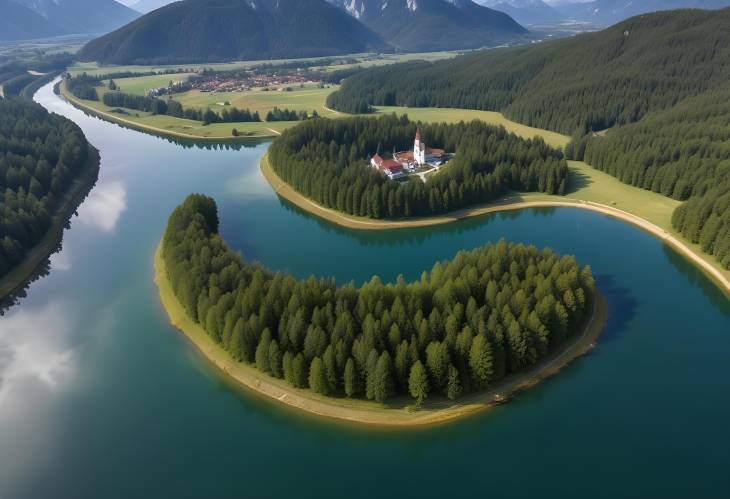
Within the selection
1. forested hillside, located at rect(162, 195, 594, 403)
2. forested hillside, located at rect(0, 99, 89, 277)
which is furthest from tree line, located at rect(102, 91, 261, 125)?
forested hillside, located at rect(162, 195, 594, 403)

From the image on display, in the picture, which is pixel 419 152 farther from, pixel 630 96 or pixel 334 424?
pixel 630 96

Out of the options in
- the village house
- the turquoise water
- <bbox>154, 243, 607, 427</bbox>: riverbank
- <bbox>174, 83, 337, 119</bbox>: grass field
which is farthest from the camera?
<bbox>174, 83, 337, 119</bbox>: grass field

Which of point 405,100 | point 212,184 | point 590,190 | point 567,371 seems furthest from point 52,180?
point 405,100

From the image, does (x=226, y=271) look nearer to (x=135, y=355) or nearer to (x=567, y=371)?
(x=135, y=355)

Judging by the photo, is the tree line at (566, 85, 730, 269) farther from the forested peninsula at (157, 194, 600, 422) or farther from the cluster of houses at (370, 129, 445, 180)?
the cluster of houses at (370, 129, 445, 180)

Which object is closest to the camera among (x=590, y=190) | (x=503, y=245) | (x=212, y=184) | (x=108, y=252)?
(x=503, y=245)

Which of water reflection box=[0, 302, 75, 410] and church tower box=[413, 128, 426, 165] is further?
church tower box=[413, 128, 426, 165]

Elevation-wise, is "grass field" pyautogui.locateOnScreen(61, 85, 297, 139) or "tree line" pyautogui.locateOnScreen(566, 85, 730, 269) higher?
"tree line" pyautogui.locateOnScreen(566, 85, 730, 269)
